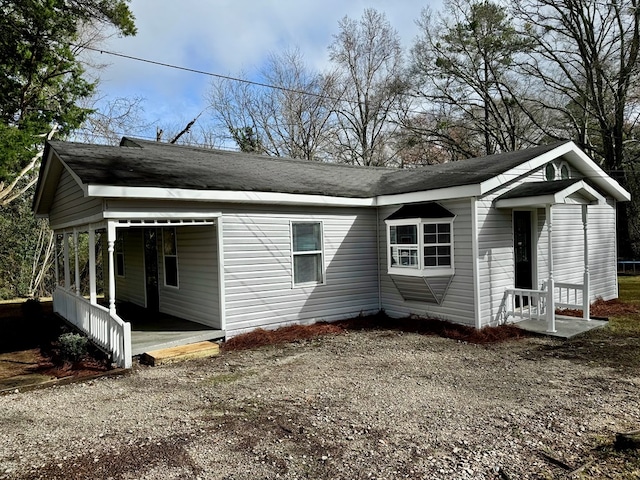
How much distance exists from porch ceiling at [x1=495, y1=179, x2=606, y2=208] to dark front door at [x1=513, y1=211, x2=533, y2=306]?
0.83 m

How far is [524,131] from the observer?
24766 mm

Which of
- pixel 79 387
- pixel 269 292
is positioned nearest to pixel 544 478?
pixel 79 387

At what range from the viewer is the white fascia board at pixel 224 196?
248 inches

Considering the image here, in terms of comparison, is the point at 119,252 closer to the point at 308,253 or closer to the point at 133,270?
the point at 133,270

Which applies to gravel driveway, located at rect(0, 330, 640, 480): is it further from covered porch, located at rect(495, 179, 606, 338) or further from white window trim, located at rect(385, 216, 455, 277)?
white window trim, located at rect(385, 216, 455, 277)

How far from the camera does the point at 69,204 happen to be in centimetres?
893

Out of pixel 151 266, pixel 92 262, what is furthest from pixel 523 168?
pixel 151 266

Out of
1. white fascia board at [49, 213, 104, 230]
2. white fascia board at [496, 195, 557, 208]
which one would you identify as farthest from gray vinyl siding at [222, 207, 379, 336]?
white fascia board at [496, 195, 557, 208]

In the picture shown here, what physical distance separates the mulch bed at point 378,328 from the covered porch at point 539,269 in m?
0.54

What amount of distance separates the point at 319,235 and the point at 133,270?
18.2 ft

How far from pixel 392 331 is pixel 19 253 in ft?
50.7

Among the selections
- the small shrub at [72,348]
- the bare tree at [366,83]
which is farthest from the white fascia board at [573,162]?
the bare tree at [366,83]

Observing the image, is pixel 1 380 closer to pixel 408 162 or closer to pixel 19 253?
pixel 19 253

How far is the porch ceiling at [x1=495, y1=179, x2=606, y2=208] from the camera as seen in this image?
7594 millimetres
